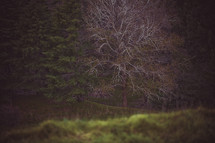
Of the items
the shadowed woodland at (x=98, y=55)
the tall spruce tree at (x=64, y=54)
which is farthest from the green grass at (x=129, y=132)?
the tall spruce tree at (x=64, y=54)

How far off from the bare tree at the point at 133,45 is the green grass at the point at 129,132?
17.9ft

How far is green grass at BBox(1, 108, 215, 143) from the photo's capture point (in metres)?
5.30

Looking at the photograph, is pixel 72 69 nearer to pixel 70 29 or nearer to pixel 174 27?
pixel 70 29

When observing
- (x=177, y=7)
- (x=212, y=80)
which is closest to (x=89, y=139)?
(x=212, y=80)

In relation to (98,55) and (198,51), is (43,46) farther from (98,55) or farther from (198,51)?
(198,51)

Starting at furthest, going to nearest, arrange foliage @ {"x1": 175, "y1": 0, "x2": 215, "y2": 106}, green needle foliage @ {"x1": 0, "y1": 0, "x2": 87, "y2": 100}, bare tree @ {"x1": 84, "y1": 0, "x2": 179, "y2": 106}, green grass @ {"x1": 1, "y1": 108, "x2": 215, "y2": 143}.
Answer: green needle foliage @ {"x1": 0, "y1": 0, "x2": 87, "y2": 100} → bare tree @ {"x1": 84, "y1": 0, "x2": 179, "y2": 106} → foliage @ {"x1": 175, "y1": 0, "x2": 215, "y2": 106} → green grass @ {"x1": 1, "y1": 108, "x2": 215, "y2": 143}

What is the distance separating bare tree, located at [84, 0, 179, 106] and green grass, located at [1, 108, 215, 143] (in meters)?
5.45

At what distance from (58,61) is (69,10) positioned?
4.67 m

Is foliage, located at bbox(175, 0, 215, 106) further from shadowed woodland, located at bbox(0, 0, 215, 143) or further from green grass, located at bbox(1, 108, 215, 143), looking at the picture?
green grass, located at bbox(1, 108, 215, 143)

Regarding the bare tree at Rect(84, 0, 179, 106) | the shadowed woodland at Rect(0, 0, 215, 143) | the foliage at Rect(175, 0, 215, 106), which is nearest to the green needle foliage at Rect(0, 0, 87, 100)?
the shadowed woodland at Rect(0, 0, 215, 143)

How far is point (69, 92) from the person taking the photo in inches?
545

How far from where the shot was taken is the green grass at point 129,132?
17.4 feet

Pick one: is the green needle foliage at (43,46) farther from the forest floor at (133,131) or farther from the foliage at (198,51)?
the foliage at (198,51)

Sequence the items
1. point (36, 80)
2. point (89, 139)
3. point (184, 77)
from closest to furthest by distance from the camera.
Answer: point (89, 139)
point (184, 77)
point (36, 80)
